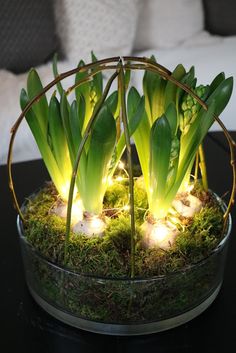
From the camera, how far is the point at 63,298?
649 mm

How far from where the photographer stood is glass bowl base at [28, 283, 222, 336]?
64 centimetres

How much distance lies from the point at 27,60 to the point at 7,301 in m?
1.33

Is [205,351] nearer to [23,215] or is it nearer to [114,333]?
[114,333]

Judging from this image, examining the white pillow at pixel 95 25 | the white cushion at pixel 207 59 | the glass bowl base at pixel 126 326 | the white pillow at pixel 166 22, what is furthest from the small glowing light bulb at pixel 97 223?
the white pillow at pixel 166 22

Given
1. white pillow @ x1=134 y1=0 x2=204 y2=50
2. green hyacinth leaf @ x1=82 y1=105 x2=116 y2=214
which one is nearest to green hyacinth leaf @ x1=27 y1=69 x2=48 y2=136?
green hyacinth leaf @ x1=82 y1=105 x2=116 y2=214

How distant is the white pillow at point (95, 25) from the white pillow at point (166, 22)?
0.17 meters

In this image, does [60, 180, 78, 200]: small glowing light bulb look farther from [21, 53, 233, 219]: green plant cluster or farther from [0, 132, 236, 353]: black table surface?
[0, 132, 236, 353]: black table surface

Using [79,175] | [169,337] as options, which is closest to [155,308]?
[169,337]

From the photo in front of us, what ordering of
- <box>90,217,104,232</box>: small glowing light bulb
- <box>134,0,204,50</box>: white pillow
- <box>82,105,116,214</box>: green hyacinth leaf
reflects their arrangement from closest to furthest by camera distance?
<box>82,105,116,214</box>: green hyacinth leaf
<box>90,217,104,232</box>: small glowing light bulb
<box>134,0,204,50</box>: white pillow

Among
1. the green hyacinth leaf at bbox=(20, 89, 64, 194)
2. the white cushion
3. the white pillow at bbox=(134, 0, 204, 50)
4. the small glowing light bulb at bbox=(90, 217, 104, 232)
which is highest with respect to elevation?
the green hyacinth leaf at bbox=(20, 89, 64, 194)

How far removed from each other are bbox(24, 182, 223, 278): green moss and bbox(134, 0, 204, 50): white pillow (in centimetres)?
160

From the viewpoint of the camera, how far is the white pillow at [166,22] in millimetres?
2168

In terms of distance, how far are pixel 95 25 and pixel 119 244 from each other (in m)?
1.45

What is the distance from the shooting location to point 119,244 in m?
0.67
